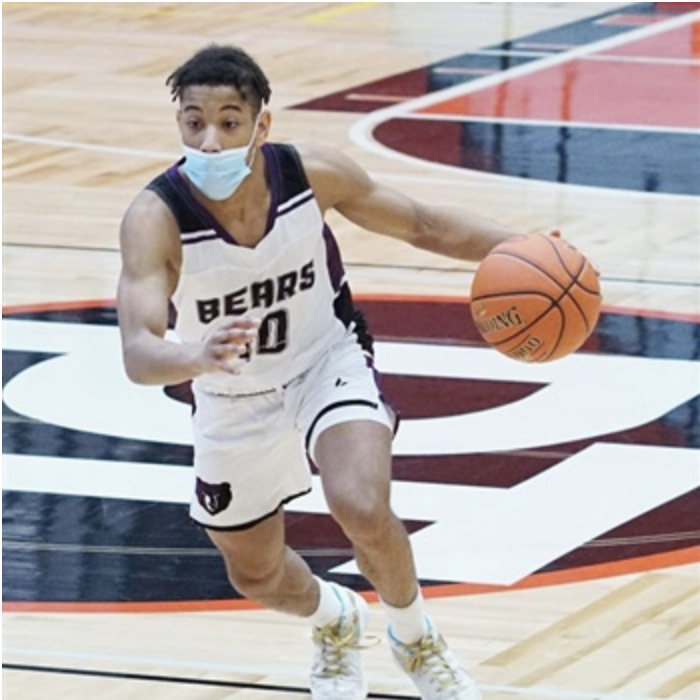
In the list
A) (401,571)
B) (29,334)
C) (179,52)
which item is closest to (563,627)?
(401,571)

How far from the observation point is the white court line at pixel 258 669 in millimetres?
6062

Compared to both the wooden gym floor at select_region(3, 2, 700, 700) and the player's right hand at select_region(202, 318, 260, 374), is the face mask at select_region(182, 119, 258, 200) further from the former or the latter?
the wooden gym floor at select_region(3, 2, 700, 700)

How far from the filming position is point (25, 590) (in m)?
6.95

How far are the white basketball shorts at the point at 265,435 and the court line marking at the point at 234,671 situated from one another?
0.48 m

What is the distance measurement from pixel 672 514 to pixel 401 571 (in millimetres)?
1980

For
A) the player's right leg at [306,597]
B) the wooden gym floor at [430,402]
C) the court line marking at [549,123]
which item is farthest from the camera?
the court line marking at [549,123]

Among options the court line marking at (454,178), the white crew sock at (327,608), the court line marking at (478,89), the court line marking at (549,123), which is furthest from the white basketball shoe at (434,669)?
the court line marking at (549,123)

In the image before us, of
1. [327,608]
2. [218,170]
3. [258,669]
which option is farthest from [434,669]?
[218,170]

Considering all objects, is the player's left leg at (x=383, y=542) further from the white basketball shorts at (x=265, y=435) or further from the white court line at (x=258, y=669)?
the white court line at (x=258, y=669)

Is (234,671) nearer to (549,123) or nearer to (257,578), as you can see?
(257,578)

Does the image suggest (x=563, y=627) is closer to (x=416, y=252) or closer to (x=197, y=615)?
(x=197, y=615)

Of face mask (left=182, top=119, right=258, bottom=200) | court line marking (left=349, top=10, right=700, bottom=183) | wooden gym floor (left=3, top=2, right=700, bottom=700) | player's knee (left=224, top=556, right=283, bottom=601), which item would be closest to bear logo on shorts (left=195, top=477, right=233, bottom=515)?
player's knee (left=224, top=556, right=283, bottom=601)

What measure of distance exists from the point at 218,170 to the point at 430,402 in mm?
3332

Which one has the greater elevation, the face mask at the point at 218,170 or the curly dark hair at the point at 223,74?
the curly dark hair at the point at 223,74
